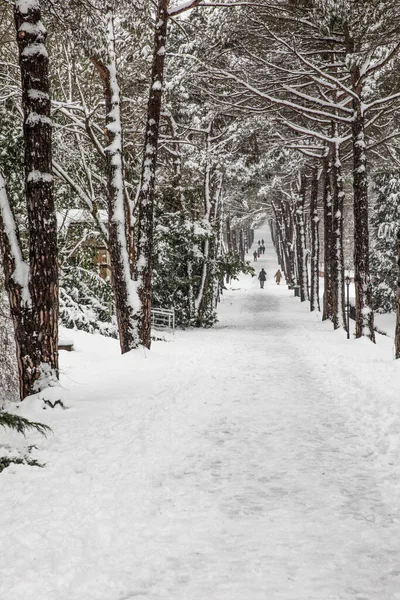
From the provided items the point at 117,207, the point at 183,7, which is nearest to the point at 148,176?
the point at 117,207

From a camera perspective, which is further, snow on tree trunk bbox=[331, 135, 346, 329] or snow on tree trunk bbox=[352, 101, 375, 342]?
snow on tree trunk bbox=[331, 135, 346, 329]

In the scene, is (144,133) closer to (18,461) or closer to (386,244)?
(18,461)

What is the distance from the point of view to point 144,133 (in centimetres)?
1642

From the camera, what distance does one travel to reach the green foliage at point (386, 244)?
29219mm

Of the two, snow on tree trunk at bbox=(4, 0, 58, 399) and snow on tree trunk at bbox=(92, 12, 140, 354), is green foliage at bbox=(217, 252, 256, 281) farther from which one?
snow on tree trunk at bbox=(4, 0, 58, 399)

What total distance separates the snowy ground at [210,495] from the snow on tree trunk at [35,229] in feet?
2.55

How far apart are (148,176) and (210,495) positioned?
909 centimetres

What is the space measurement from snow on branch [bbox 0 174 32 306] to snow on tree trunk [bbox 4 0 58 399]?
0.01m

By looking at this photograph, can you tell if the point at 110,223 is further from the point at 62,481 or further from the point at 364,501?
the point at 364,501

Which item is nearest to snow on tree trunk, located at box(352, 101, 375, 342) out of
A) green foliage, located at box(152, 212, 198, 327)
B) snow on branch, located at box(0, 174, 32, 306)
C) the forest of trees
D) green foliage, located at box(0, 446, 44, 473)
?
the forest of trees

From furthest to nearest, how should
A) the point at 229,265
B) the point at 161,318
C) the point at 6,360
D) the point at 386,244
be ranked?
1. the point at 386,244
2. the point at 229,265
3. the point at 161,318
4. the point at 6,360

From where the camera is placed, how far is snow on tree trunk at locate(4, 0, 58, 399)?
7.15 m

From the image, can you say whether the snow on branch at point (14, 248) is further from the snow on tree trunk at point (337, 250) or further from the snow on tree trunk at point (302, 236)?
the snow on tree trunk at point (302, 236)

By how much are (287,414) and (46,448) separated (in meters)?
3.23
